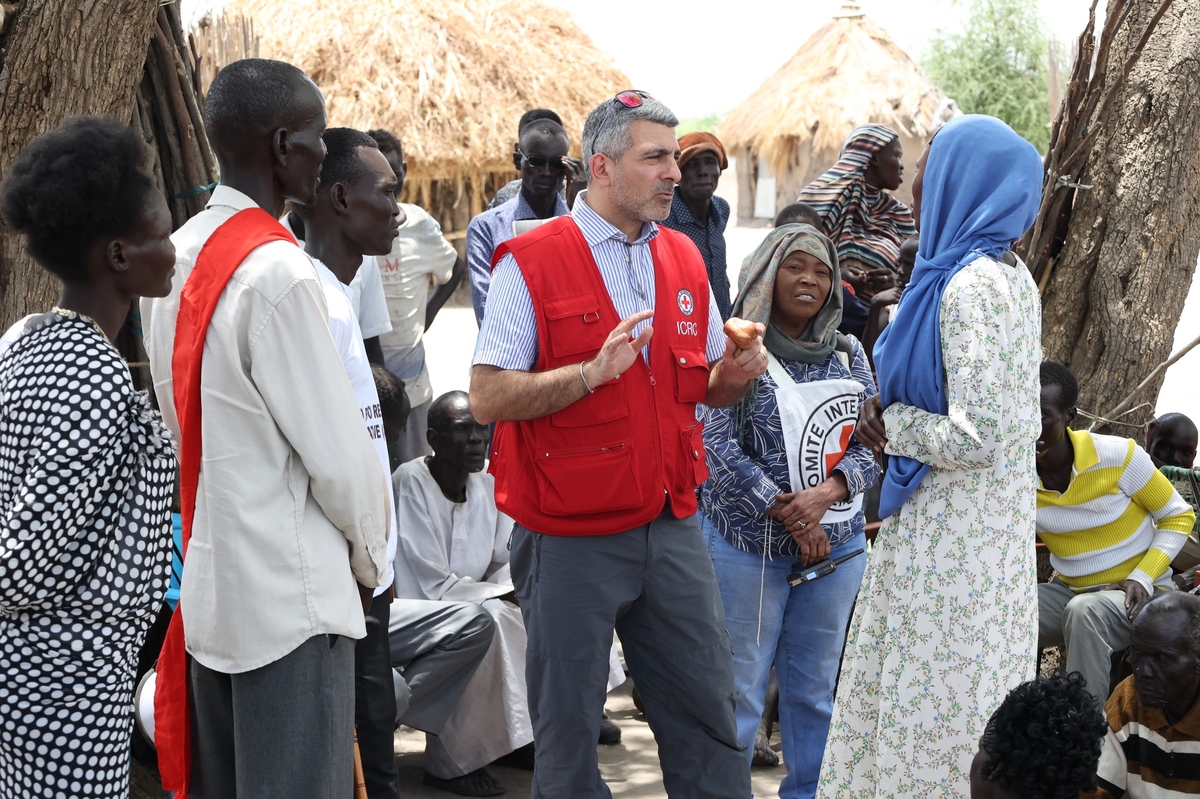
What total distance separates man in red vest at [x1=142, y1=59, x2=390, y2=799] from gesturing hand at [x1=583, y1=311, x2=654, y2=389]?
715mm

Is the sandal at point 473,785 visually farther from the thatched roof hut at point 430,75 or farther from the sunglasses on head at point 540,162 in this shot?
the thatched roof hut at point 430,75

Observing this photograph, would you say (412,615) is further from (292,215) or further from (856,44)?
(856,44)

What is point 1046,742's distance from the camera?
2.63m

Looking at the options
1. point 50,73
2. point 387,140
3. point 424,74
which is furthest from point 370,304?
point 424,74

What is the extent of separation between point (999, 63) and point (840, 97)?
11.7m

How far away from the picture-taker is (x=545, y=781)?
3.26m

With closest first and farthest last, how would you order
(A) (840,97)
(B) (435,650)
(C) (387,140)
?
(B) (435,650) < (C) (387,140) < (A) (840,97)

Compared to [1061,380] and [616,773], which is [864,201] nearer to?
[1061,380]

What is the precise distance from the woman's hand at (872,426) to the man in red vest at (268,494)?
157 centimetres

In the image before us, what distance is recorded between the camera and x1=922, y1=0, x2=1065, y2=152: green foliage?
92.9 ft

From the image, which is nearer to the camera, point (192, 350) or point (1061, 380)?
point (192, 350)

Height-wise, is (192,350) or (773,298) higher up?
(192,350)

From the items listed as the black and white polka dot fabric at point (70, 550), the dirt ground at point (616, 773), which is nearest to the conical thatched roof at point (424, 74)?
the dirt ground at point (616, 773)

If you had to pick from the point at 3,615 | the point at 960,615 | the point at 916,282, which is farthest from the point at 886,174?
the point at 3,615
